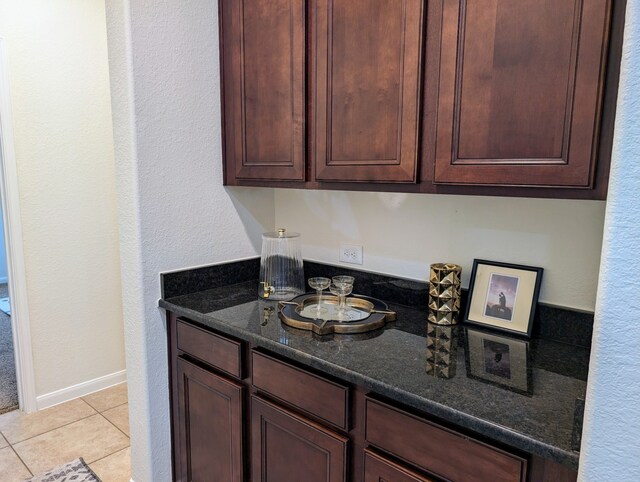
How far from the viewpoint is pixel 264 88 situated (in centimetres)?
169

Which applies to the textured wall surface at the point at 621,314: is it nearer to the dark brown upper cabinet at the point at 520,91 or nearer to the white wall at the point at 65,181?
the dark brown upper cabinet at the point at 520,91

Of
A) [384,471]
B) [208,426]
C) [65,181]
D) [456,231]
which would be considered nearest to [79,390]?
[65,181]

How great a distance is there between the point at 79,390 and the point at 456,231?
2.55 meters

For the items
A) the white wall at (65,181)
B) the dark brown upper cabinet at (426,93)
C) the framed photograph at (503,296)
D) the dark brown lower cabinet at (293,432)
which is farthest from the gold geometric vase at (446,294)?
the white wall at (65,181)

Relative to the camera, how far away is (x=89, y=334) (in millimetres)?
2857

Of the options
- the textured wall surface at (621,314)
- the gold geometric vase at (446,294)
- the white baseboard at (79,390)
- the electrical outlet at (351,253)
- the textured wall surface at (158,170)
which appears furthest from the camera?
the white baseboard at (79,390)

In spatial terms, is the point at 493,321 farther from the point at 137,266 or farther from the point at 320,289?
the point at 137,266

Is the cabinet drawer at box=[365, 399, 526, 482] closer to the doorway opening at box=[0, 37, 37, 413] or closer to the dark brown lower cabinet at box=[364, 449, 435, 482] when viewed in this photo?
the dark brown lower cabinet at box=[364, 449, 435, 482]

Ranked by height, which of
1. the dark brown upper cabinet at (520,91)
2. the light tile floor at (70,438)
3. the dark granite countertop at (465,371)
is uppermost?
the dark brown upper cabinet at (520,91)

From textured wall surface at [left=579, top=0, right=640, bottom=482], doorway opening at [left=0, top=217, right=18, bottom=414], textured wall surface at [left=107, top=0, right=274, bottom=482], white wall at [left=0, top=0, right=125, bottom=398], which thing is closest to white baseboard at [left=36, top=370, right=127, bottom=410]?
white wall at [left=0, top=0, right=125, bottom=398]

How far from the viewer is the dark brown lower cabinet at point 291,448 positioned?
126cm

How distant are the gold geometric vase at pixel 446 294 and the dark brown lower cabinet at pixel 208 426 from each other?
72cm

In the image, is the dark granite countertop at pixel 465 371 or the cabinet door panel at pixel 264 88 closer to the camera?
the dark granite countertop at pixel 465 371

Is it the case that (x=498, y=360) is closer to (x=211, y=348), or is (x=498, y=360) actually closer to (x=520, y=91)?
(x=520, y=91)
